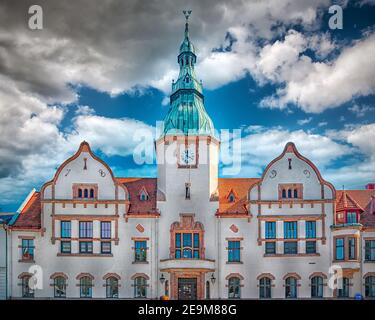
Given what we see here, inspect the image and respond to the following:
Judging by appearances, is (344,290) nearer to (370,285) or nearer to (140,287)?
(370,285)

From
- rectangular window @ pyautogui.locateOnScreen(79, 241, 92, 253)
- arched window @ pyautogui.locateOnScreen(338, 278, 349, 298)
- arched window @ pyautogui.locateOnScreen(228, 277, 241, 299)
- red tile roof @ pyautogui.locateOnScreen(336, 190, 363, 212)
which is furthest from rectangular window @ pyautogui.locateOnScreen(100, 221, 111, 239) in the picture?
arched window @ pyautogui.locateOnScreen(338, 278, 349, 298)

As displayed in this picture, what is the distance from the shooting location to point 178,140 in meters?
34.8

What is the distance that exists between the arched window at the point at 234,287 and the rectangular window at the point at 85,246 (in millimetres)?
10951

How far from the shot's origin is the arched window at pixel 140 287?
33.5 meters

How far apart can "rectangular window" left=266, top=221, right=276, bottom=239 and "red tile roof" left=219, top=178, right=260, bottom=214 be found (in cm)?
205

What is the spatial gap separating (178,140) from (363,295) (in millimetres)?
18221

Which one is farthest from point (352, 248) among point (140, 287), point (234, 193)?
point (140, 287)

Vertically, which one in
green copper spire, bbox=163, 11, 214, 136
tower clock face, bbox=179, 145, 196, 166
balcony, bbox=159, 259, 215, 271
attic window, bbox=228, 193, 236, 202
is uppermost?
green copper spire, bbox=163, 11, 214, 136

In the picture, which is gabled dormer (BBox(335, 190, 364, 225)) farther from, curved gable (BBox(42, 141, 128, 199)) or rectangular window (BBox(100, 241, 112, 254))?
rectangular window (BBox(100, 241, 112, 254))

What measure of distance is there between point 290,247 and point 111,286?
14.0 meters

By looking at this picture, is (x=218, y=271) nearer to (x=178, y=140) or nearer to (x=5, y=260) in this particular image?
(x=178, y=140)

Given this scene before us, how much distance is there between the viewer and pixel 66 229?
3372 cm

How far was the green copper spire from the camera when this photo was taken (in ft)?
115

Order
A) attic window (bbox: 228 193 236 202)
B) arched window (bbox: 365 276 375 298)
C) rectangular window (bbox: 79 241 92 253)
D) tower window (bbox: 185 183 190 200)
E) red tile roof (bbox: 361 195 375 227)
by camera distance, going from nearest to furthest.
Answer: arched window (bbox: 365 276 375 298), rectangular window (bbox: 79 241 92 253), red tile roof (bbox: 361 195 375 227), tower window (bbox: 185 183 190 200), attic window (bbox: 228 193 236 202)
